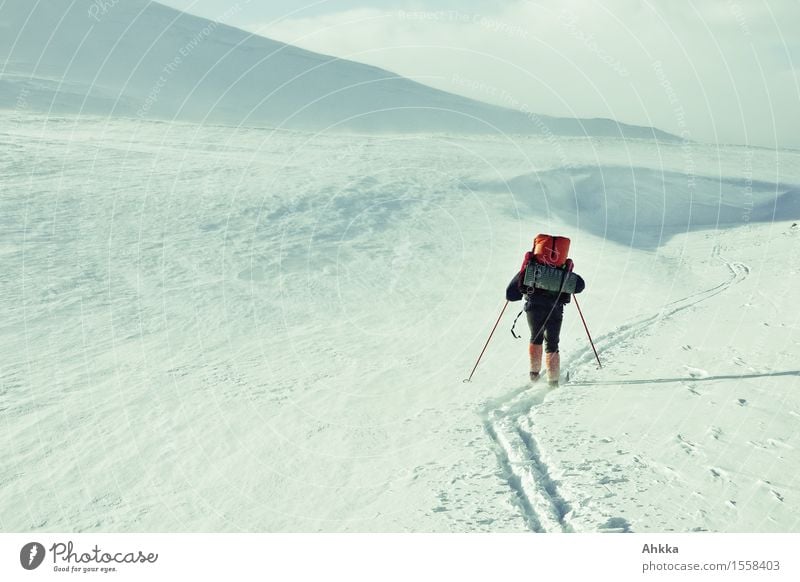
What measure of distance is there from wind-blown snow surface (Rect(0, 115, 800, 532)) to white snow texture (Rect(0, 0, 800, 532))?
4 centimetres

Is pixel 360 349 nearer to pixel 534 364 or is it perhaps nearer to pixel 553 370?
pixel 534 364

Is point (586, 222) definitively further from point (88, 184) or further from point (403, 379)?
point (88, 184)

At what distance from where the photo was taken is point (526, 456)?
5.97m

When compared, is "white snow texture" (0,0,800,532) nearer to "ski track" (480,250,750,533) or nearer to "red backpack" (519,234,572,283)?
"ski track" (480,250,750,533)

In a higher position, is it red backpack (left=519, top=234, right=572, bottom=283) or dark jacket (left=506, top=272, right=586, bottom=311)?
red backpack (left=519, top=234, right=572, bottom=283)

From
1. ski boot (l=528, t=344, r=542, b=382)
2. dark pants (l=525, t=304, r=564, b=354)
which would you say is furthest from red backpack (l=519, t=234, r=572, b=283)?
ski boot (l=528, t=344, r=542, b=382)

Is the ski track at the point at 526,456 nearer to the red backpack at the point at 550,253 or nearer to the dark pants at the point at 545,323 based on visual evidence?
the dark pants at the point at 545,323

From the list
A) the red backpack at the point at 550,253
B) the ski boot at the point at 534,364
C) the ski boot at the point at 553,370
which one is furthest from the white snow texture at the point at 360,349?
the red backpack at the point at 550,253

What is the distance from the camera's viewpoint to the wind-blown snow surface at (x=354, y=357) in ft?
18.0

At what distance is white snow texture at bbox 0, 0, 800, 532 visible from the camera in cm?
551
